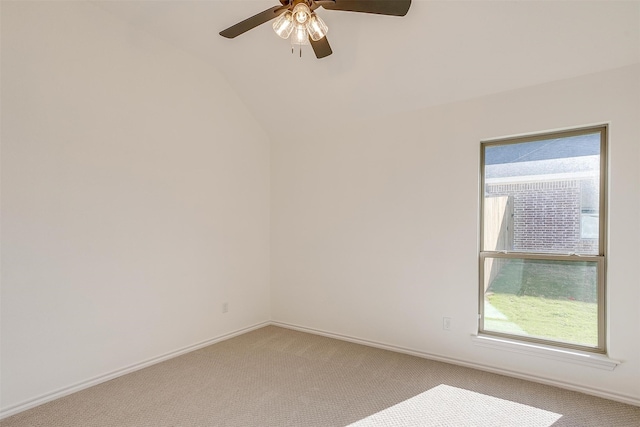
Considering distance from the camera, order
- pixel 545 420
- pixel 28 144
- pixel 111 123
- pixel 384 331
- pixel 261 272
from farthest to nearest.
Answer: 1. pixel 261 272
2. pixel 384 331
3. pixel 111 123
4. pixel 28 144
5. pixel 545 420

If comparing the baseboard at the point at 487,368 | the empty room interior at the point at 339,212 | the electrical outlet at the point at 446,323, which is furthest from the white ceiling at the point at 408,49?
the baseboard at the point at 487,368

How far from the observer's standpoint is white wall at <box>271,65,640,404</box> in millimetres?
2203

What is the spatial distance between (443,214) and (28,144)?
10.4ft

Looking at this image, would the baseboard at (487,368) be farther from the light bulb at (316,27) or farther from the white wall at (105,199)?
the light bulb at (316,27)

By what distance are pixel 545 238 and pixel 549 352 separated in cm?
87

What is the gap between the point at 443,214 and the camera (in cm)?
286

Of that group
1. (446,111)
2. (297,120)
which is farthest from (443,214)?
(297,120)

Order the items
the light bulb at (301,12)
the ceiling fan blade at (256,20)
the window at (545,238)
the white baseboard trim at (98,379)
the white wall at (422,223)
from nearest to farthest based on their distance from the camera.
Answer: the light bulb at (301,12) → the ceiling fan blade at (256,20) → the white baseboard trim at (98,379) → the white wall at (422,223) → the window at (545,238)

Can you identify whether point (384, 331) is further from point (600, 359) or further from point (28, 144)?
point (28, 144)

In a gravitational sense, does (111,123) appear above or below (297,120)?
below

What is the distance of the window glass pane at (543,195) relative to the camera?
2402 millimetres

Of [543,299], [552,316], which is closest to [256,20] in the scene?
[543,299]

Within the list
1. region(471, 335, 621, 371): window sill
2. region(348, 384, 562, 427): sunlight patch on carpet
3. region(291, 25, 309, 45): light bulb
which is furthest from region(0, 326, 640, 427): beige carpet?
region(291, 25, 309, 45): light bulb

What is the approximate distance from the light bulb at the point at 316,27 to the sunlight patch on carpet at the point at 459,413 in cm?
227
